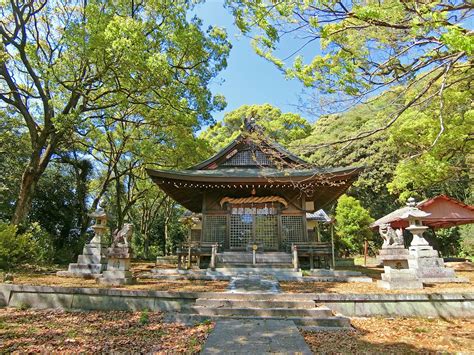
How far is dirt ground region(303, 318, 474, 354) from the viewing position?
4.54m

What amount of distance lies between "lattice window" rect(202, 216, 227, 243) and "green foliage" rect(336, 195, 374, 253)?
540 inches

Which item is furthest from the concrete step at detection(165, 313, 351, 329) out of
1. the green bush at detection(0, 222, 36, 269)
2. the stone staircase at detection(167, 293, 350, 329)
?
the green bush at detection(0, 222, 36, 269)

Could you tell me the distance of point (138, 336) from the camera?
5.03m

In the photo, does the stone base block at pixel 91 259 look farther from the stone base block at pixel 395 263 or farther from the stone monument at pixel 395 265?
the stone base block at pixel 395 263

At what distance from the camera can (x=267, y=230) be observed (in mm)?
13461

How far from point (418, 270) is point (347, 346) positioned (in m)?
6.05

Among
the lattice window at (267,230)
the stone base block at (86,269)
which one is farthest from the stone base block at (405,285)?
the stone base block at (86,269)

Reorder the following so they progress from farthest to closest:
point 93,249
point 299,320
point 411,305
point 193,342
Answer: point 93,249, point 411,305, point 299,320, point 193,342

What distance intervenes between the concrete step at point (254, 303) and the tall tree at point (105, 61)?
8475 millimetres

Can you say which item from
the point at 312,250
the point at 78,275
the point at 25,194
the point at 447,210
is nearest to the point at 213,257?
the point at 312,250

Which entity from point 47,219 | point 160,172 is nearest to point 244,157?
point 160,172

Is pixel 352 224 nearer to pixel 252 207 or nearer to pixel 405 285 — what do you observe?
pixel 252 207

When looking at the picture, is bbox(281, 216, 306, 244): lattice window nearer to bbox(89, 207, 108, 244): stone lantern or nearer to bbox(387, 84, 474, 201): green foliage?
bbox(387, 84, 474, 201): green foliage

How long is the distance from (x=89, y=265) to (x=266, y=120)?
22.5 meters
